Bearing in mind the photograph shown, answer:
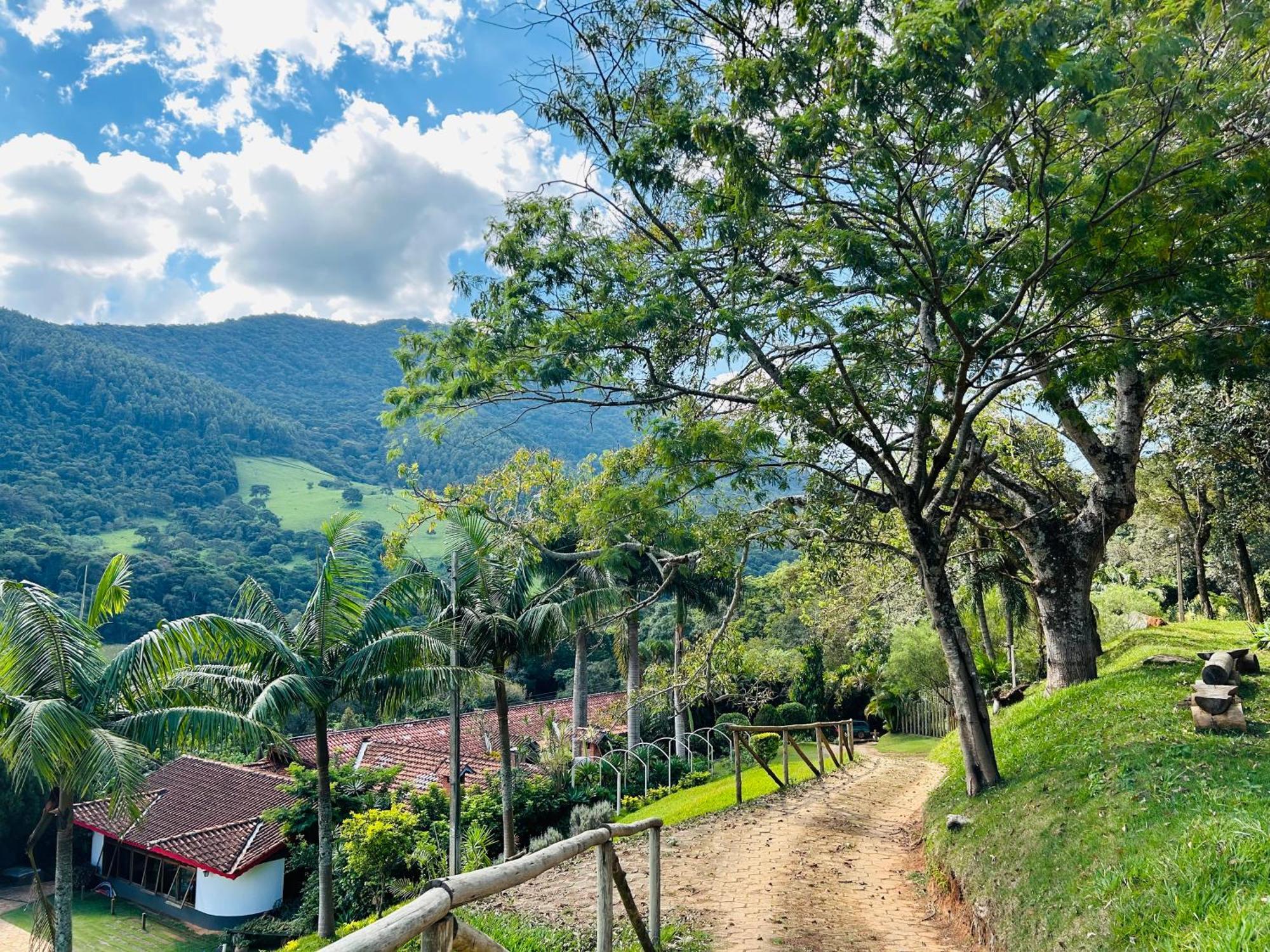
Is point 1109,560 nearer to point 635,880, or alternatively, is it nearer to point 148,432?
point 635,880

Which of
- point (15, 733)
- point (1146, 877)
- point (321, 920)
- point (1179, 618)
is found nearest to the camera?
point (1146, 877)

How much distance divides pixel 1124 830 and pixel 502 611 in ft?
54.9

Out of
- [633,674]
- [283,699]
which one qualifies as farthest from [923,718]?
[283,699]

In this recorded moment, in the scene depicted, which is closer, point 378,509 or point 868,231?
point 868,231

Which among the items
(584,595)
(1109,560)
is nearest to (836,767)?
(584,595)

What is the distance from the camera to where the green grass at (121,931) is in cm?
2469

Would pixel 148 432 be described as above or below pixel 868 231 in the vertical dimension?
above

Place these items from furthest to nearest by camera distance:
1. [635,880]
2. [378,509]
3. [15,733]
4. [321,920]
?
[378,509], [321,920], [15,733], [635,880]

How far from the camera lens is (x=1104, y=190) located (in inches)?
284

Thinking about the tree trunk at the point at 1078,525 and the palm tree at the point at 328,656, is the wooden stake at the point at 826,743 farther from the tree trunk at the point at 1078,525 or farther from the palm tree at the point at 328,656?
the palm tree at the point at 328,656

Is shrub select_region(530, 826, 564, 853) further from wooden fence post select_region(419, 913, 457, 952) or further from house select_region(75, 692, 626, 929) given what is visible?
wooden fence post select_region(419, 913, 457, 952)

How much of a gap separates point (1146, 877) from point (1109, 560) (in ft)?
128

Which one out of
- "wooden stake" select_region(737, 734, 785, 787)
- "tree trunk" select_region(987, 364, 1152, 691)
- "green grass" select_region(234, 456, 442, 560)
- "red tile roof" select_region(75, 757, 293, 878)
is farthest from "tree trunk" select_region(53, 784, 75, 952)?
"green grass" select_region(234, 456, 442, 560)

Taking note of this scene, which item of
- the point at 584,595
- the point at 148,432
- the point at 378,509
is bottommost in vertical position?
the point at 584,595
